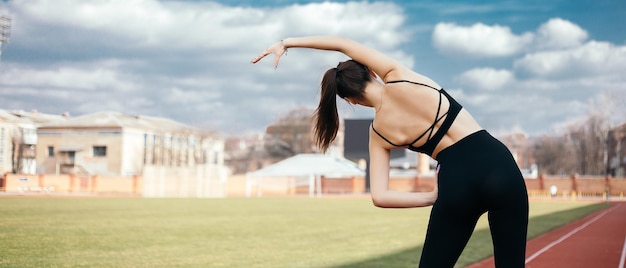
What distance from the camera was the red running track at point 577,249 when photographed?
10.6m

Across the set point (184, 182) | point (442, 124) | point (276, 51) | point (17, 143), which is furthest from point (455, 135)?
point (17, 143)

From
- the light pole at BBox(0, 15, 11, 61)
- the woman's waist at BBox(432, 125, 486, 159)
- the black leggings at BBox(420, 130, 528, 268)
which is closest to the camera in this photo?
the black leggings at BBox(420, 130, 528, 268)

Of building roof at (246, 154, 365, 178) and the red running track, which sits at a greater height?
building roof at (246, 154, 365, 178)

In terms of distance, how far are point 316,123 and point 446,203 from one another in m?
0.83

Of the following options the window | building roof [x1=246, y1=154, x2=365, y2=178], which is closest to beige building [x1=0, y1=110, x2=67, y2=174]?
the window

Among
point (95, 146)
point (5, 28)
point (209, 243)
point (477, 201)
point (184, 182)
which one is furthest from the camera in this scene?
point (95, 146)

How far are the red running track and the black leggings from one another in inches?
302

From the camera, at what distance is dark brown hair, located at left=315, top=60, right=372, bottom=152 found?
3119mm

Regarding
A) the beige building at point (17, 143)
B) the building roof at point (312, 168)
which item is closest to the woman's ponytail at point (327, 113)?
the building roof at point (312, 168)

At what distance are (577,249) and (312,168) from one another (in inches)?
1982

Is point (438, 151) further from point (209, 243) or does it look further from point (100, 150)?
point (100, 150)

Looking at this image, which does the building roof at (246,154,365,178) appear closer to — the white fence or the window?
the white fence

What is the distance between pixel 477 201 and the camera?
114 inches

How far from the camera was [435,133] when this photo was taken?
300cm
